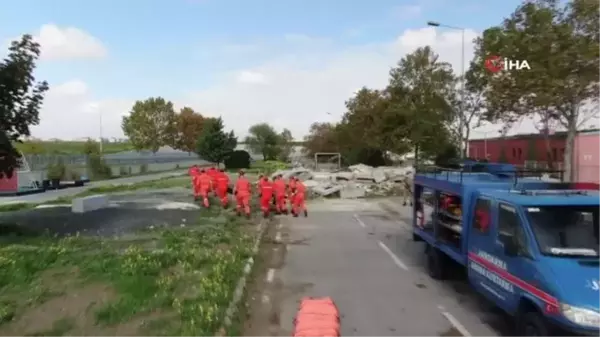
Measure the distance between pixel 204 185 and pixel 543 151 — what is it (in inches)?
1269

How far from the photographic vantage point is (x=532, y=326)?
657 cm

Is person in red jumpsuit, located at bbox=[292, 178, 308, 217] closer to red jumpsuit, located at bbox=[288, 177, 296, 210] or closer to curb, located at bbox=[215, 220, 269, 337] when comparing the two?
red jumpsuit, located at bbox=[288, 177, 296, 210]

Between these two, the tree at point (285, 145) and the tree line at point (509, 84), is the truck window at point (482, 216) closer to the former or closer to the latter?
the tree line at point (509, 84)

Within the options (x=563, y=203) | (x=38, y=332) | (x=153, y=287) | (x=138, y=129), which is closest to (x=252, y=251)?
(x=153, y=287)

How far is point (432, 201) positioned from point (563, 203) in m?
4.61

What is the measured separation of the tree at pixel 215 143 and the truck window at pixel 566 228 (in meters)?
65.4

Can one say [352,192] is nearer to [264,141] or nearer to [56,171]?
[56,171]

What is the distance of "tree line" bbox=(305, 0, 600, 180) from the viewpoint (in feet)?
63.2

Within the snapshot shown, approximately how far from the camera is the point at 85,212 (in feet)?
64.7

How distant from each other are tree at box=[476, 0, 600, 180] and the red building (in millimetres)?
5700

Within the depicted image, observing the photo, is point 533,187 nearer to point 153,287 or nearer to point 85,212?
point 153,287

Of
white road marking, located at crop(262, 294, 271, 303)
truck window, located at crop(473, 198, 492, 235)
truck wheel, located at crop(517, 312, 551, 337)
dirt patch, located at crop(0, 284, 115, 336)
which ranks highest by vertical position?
truck window, located at crop(473, 198, 492, 235)

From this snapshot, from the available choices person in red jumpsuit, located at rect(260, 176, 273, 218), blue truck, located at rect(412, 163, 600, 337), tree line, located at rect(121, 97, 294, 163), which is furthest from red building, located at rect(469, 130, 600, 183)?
tree line, located at rect(121, 97, 294, 163)

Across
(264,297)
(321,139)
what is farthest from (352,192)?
(321,139)
